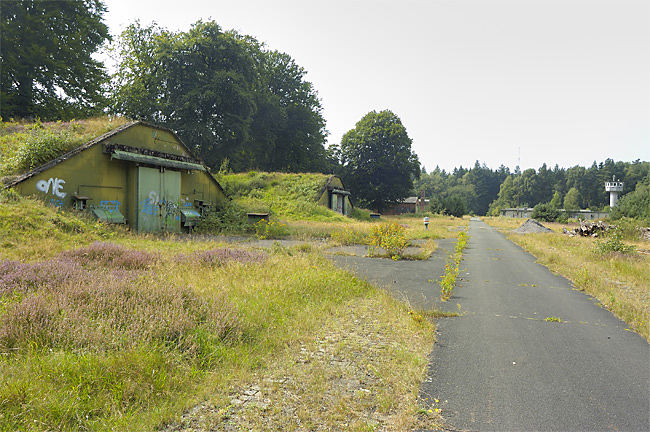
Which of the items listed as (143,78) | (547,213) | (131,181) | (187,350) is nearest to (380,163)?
(547,213)

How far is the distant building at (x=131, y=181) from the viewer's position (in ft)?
45.9

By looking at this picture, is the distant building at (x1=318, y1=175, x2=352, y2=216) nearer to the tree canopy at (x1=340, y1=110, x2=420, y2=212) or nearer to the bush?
the tree canopy at (x1=340, y1=110, x2=420, y2=212)

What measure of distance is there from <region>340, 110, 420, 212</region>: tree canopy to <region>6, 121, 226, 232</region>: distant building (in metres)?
39.1

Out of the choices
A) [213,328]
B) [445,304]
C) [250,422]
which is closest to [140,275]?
[213,328]

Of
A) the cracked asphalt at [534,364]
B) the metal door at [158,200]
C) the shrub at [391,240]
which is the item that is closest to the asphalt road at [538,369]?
the cracked asphalt at [534,364]

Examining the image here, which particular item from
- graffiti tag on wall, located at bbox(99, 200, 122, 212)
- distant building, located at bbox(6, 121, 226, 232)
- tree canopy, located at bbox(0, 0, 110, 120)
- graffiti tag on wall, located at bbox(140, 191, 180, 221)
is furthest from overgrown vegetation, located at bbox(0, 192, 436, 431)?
tree canopy, located at bbox(0, 0, 110, 120)

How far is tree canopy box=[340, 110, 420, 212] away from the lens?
57.0 meters

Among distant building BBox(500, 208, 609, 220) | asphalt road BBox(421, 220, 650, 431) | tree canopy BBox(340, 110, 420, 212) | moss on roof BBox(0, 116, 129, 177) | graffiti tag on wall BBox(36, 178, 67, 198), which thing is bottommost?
asphalt road BBox(421, 220, 650, 431)

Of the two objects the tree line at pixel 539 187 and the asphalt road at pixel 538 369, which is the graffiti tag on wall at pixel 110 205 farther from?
the tree line at pixel 539 187

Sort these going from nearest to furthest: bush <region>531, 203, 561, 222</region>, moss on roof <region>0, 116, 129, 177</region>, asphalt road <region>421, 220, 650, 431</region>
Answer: asphalt road <region>421, 220, 650, 431</region> < moss on roof <region>0, 116, 129, 177</region> < bush <region>531, 203, 561, 222</region>

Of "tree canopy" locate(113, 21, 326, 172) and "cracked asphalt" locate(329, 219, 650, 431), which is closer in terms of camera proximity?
"cracked asphalt" locate(329, 219, 650, 431)

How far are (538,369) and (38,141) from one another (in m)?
18.0

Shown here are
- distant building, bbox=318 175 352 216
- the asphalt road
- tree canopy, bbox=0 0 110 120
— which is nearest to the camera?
the asphalt road

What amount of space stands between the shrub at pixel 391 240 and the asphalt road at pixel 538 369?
19.2 feet
